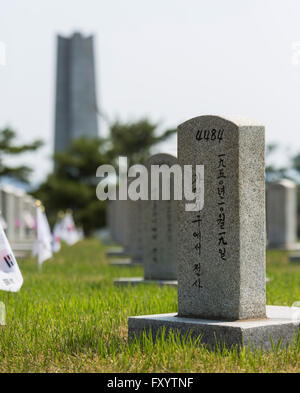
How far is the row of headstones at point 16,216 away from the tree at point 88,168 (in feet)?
34.3

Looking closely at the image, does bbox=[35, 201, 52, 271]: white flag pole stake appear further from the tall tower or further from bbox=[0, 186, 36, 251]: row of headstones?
the tall tower

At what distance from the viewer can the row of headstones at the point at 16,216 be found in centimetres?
3060

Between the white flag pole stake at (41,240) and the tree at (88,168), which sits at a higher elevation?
the tree at (88,168)

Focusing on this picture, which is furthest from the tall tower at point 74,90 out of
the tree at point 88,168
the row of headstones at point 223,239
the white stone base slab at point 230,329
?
the white stone base slab at point 230,329

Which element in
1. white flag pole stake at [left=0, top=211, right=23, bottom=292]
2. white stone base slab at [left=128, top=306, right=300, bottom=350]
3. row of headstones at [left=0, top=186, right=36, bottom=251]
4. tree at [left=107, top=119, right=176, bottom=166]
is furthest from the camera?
tree at [left=107, top=119, right=176, bottom=166]

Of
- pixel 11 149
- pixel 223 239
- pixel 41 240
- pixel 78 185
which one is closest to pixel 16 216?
pixel 11 149

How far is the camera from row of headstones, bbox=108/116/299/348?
8008mm

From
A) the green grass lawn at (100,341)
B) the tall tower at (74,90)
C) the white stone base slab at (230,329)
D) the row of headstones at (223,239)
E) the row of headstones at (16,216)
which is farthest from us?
the tall tower at (74,90)

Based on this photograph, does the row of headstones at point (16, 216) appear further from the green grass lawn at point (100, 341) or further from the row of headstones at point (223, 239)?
the row of headstones at point (223, 239)

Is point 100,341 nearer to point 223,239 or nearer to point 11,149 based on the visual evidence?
point 223,239

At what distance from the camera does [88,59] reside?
82.8 metres

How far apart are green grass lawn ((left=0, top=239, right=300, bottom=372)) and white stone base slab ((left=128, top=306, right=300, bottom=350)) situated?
11 cm

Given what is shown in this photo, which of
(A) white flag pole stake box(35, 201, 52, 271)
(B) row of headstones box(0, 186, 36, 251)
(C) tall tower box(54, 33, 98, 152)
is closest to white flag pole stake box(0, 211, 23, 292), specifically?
(A) white flag pole stake box(35, 201, 52, 271)

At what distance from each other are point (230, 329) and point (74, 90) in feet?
252
